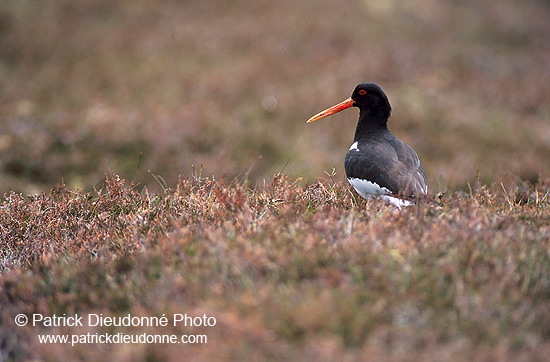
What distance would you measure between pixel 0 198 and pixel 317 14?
14.7 m

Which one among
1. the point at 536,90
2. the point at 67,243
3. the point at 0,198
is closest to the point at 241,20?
the point at 536,90

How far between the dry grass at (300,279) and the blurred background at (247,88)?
572 cm

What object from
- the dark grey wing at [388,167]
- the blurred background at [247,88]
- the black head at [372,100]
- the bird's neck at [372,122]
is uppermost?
the blurred background at [247,88]

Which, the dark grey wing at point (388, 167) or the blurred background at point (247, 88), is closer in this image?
the dark grey wing at point (388, 167)

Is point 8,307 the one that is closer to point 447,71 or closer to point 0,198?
point 0,198

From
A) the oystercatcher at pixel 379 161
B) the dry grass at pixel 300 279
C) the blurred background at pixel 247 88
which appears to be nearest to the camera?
the dry grass at pixel 300 279

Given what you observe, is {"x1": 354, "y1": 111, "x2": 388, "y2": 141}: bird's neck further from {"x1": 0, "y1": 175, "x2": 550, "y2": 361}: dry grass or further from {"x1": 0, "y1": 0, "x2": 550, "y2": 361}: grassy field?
{"x1": 0, "y1": 175, "x2": 550, "y2": 361}: dry grass

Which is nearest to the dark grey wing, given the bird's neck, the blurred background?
the bird's neck

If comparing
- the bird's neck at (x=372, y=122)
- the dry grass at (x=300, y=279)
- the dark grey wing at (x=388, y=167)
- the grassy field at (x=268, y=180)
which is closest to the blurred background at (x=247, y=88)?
the grassy field at (x=268, y=180)

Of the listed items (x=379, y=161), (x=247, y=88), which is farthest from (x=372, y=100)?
(x=247, y=88)

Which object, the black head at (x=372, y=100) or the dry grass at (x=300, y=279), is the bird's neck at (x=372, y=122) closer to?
the black head at (x=372, y=100)

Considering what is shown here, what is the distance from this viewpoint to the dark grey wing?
6.48 metres

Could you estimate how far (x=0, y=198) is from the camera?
35.4ft

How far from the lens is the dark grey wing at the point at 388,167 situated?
21.2 feet
